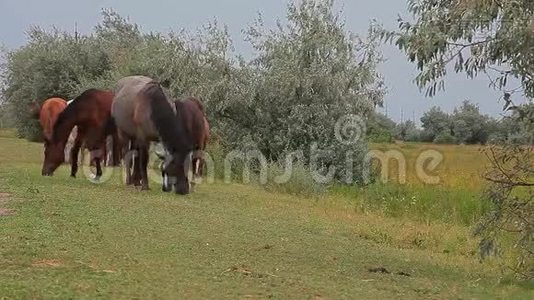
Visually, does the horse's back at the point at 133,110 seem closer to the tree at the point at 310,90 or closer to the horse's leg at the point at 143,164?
the horse's leg at the point at 143,164

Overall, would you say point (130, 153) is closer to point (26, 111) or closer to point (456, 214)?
point (456, 214)

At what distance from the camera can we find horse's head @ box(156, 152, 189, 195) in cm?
1348

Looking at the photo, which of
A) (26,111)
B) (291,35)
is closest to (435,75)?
(291,35)

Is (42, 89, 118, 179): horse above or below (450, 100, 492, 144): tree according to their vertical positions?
below

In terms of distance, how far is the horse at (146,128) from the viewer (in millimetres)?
13289

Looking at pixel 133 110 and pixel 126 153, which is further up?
pixel 133 110

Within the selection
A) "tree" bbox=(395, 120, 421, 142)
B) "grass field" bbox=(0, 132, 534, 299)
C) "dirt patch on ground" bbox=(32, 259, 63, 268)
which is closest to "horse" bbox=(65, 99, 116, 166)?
"grass field" bbox=(0, 132, 534, 299)

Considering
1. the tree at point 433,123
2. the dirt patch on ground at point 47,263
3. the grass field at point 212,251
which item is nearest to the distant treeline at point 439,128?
the tree at point 433,123

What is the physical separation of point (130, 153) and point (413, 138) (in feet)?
116

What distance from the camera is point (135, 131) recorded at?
14.1 metres

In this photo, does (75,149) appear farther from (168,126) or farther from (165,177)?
(168,126)

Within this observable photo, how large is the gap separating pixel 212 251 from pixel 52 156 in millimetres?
8151

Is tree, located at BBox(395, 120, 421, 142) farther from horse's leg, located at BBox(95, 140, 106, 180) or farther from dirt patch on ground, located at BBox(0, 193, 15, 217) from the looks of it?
dirt patch on ground, located at BBox(0, 193, 15, 217)

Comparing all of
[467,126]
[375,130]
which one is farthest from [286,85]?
[467,126]
